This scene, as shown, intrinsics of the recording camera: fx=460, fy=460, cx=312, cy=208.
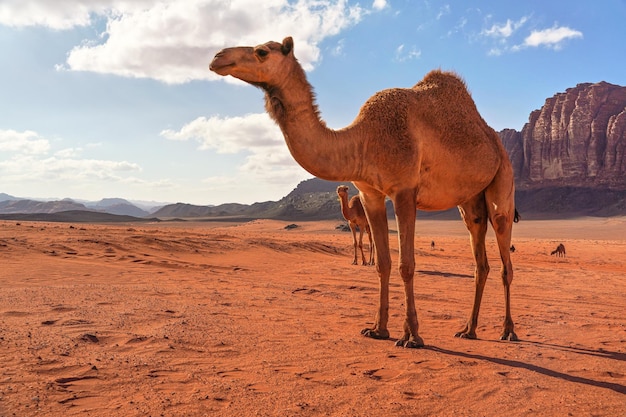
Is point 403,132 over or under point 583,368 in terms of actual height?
over

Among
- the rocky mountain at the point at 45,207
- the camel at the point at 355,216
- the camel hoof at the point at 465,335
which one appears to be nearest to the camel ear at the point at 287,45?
the camel hoof at the point at 465,335

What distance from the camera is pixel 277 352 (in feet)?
16.3

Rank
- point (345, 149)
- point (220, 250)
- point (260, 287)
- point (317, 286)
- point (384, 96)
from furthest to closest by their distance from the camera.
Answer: point (220, 250)
point (317, 286)
point (260, 287)
point (384, 96)
point (345, 149)

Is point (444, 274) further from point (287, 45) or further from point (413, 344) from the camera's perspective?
point (287, 45)

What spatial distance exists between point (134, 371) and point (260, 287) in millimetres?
5774

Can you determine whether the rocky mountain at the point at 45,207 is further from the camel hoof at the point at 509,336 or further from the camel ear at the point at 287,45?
the camel hoof at the point at 509,336

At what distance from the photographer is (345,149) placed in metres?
5.48

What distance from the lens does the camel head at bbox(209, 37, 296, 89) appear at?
15.9 ft

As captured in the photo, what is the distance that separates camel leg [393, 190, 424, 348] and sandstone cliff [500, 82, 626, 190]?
102m

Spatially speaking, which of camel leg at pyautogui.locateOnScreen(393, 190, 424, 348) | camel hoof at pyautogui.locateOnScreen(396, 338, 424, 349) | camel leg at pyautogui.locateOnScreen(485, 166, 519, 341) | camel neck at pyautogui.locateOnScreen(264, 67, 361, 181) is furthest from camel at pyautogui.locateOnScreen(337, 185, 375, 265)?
camel hoof at pyautogui.locateOnScreen(396, 338, 424, 349)

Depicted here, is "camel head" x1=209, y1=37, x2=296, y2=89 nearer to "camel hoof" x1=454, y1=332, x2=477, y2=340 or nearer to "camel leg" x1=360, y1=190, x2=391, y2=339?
"camel leg" x1=360, y1=190, x2=391, y2=339

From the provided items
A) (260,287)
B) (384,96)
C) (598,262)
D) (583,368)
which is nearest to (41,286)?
(260,287)

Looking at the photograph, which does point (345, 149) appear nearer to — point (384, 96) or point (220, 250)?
point (384, 96)

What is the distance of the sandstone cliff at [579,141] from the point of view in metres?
90.2
